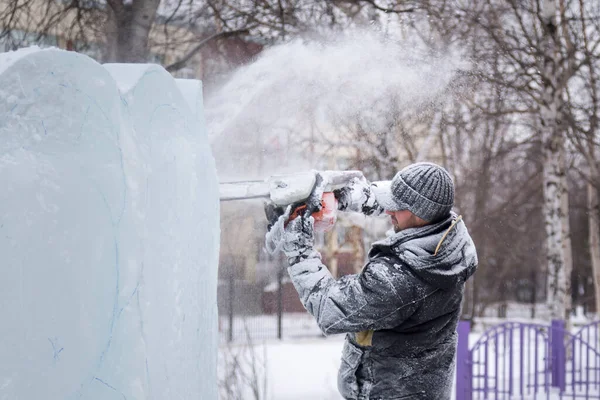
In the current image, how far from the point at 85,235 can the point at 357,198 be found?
107 cm

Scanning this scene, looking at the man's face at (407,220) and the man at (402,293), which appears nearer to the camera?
the man at (402,293)

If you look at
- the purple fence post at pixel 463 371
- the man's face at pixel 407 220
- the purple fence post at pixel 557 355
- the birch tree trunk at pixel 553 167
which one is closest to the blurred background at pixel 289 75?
the birch tree trunk at pixel 553 167

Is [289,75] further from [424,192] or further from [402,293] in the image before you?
[402,293]

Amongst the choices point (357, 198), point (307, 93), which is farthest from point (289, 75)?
point (357, 198)

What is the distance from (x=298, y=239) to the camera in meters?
2.03

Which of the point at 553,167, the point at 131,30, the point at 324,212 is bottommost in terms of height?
the point at 324,212

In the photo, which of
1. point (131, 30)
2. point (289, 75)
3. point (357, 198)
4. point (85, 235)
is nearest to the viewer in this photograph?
point (85, 235)

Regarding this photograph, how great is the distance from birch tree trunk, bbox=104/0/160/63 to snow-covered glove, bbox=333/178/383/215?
2.91 meters

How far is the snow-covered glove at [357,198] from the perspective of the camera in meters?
2.31

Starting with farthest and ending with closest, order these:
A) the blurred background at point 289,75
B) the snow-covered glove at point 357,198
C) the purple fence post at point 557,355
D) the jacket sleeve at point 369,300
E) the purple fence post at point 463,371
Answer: the purple fence post at point 557,355
the purple fence post at point 463,371
the blurred background at point 289,75
the snow-covered glove at point 357,198
the jacket sleeve at point 369,300

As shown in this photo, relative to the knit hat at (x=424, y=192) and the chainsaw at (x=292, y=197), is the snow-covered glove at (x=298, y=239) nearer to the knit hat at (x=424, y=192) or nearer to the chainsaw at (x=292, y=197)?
the chainsaw at (x=292, y=197)

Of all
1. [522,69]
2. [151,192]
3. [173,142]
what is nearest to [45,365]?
[151,192]

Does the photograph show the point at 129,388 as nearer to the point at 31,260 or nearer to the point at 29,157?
the point at 31,260

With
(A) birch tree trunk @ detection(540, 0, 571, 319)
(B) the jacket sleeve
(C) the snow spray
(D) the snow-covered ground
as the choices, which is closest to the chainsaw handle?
(B) the jacket sleeve
